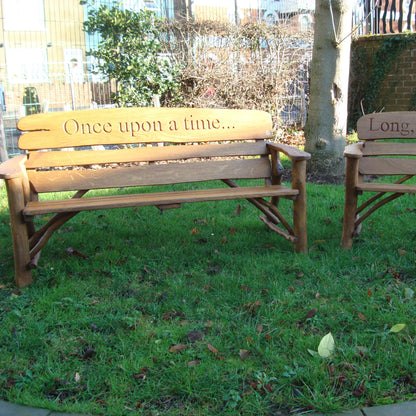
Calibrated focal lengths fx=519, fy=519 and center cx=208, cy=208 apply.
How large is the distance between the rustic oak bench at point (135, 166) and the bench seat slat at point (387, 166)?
72cm

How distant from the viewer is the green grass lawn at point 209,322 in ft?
7.43

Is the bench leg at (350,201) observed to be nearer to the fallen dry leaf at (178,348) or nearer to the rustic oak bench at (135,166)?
the rustic oak bench at (135,166)

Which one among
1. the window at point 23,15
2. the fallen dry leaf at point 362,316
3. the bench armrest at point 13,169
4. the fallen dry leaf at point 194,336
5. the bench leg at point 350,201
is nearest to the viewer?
the fallen dry leaf at point 194,336

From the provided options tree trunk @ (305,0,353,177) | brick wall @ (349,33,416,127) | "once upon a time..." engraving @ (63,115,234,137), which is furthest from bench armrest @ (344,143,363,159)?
brick wall @ (349,33,416,127)

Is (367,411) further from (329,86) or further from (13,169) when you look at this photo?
(329,86)

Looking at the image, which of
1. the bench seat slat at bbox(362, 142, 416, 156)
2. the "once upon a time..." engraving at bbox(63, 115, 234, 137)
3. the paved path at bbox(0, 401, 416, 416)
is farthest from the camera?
the bench seat slat at bbox(362, 142, 416, 156)

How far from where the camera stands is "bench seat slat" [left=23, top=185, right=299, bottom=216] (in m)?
3.40

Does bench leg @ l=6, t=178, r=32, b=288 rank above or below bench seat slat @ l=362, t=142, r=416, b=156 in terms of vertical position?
below

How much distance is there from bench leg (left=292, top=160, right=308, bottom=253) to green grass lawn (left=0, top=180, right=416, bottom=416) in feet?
0.34

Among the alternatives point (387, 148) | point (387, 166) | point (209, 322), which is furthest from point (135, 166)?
point (387, 148)

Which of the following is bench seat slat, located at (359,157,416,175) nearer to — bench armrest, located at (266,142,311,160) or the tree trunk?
bench armrest, located at (266,142,311,160)

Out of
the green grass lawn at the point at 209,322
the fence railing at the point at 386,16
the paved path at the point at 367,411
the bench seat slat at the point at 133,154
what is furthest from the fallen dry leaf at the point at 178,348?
the fence railing at the point at 386,16

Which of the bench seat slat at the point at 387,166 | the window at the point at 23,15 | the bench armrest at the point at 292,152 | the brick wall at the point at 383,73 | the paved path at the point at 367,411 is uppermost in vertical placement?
the window at the point at 23,15

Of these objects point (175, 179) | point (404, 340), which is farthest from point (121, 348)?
point (175, 179)
